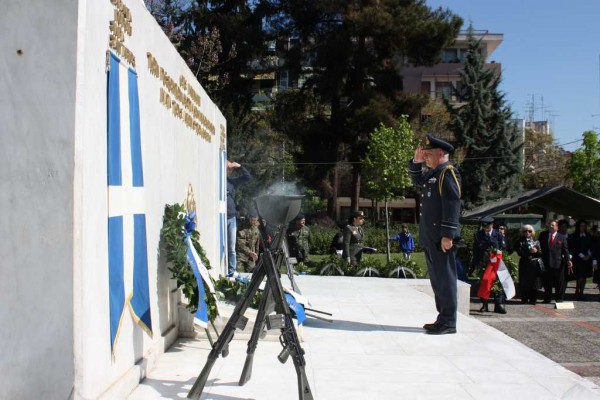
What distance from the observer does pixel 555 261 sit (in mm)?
14797

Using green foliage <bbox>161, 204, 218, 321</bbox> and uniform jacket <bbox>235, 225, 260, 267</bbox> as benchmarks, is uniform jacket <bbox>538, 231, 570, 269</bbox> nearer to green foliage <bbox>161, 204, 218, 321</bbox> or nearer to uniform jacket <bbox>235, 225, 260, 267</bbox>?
uniform jacket <bbox>235, 225, 260, 267</bbox>

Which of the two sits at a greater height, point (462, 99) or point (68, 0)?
point (462, 99)

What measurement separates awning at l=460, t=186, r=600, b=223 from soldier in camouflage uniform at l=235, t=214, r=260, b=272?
6675 millimetres

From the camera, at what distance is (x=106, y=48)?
13.0ft

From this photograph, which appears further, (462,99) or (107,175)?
(462,99)

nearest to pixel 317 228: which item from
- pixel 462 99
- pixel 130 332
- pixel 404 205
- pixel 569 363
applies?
pixel 462 99

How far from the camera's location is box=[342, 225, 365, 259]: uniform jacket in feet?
48.1

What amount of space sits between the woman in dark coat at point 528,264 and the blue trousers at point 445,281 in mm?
8444

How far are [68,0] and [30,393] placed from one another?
2.00m

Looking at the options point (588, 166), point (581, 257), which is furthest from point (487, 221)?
point (588, 166)

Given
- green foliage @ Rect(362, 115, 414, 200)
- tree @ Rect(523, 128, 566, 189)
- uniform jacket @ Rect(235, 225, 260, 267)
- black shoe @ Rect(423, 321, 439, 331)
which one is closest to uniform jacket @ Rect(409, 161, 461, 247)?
black shoe @ Rect(423, 321, 439, 331)

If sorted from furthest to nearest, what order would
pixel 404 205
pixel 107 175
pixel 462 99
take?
pixel 404 205, pixel 462 99, pixel 107 175

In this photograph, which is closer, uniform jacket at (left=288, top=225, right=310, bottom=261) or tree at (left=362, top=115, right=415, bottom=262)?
uniform jacket at (left=288, top=225, right=310, bottom=261)

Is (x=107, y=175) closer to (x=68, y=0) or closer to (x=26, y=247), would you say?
(x=26, y=247)
